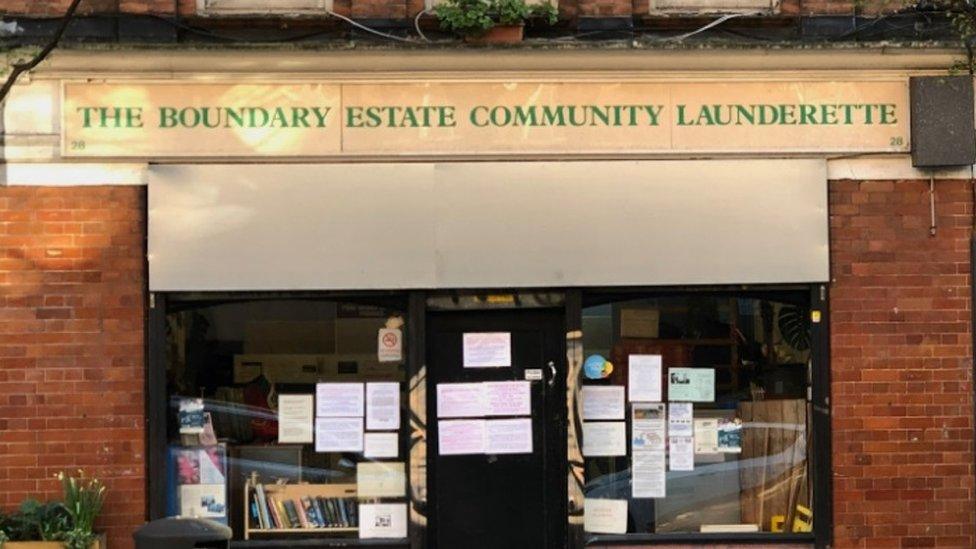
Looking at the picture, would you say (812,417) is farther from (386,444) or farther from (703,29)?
(386,444)

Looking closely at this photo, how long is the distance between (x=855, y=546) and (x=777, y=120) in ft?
9.89

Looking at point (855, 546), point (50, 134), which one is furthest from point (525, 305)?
point (50, 134)

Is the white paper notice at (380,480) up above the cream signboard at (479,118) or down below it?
below

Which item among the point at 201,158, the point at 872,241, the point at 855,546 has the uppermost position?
the point at 201,158

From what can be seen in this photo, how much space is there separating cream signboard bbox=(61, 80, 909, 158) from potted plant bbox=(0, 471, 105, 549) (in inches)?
90.5

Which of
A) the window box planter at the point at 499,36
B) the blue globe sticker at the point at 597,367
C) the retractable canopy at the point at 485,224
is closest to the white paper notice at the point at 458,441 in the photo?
the blue globe sticker at the point at 597,367

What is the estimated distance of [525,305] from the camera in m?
9.27

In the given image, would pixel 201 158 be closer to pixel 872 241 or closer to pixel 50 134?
pixel 50 134

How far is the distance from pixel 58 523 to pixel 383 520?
7.09 feet

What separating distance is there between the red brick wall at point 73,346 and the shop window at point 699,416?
10.4 feet

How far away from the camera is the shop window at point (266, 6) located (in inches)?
365

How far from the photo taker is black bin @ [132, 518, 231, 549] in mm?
6293

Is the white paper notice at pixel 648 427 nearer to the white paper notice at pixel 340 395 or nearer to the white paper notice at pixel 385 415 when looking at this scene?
the white paper notice at pixel 385 415

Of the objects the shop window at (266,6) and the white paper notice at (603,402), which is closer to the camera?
the shop window at (266,6)
